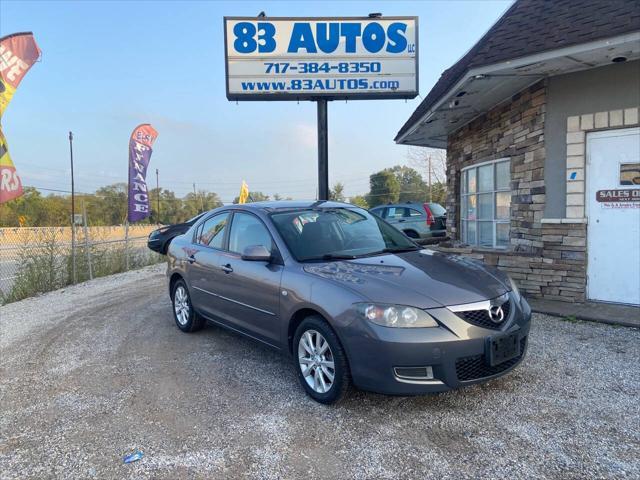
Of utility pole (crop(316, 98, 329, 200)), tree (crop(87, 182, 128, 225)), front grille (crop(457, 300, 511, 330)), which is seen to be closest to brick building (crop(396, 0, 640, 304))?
utility pole (crop(316, 98, 329, 200))

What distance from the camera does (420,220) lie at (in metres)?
13.6

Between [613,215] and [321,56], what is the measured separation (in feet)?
21.9

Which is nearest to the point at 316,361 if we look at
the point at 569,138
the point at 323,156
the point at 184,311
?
the point at 184,311

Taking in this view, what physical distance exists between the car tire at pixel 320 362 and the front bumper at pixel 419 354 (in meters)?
0.11

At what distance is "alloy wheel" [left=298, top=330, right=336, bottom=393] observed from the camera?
136 inches

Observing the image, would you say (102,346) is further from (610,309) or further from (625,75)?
(625,75)

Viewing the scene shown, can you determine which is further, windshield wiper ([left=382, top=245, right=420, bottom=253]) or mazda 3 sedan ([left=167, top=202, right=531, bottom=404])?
windshield wiper ([left=382, top=245, right=420, bottom=253])

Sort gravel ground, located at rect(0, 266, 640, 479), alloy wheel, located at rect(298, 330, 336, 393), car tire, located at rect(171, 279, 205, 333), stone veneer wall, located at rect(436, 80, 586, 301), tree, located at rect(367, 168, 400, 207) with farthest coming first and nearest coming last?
1. tree, located at rect(367, 168, 400, 207)
2. stone veneer wall, located at rect(436, 80, 586, 301)
3. car tire, located at rect(171, 279, 205, 333)
4. alloy wheel, located at rect(298, 330, 336, 393)
5. gravel ground, located at rect(0, 266, 640, 479)

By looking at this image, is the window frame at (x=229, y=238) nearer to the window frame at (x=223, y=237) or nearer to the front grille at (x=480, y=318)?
the window frame at (x=223, y=237)

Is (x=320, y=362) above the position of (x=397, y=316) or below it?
below

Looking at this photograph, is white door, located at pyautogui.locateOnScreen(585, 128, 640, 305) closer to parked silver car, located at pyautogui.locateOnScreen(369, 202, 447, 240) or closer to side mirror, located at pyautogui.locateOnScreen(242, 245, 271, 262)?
side mirror, located at pyautogui.locateOnScreen(242, 245, 271, 262)

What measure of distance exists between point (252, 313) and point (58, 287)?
8.04m

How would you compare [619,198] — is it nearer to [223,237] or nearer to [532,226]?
[532,226]

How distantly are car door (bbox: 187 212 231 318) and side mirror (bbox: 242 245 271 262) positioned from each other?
866mm
